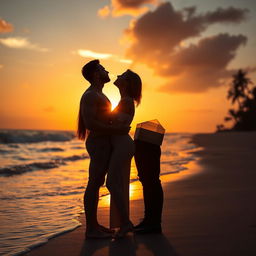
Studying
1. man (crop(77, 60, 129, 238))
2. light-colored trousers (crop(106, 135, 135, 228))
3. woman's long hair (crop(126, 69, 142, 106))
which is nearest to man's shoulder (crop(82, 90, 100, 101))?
man (crop(77, 60, 129, 238))

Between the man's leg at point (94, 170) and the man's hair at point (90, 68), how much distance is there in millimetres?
799

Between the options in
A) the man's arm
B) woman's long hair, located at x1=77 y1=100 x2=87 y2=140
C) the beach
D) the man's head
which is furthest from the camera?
woman's long hair, located at x1=77 y1=100 x2=87 y2=140

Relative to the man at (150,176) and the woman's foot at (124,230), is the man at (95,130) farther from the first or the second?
the man at (150,176)

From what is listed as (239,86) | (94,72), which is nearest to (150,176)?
(94,72)

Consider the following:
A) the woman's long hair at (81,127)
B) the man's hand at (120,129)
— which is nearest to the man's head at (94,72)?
the woman's long hair at (81,127)

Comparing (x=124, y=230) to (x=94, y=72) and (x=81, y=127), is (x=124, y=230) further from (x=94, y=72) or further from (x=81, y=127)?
(x=94, y=72)

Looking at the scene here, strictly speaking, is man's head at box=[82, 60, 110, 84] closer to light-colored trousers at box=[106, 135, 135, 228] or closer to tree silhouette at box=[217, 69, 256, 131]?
light-colored trousers at box=[106, 135, 135, 228]

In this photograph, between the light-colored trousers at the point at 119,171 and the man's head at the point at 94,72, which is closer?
the light-colored trousers at the point at 119,171

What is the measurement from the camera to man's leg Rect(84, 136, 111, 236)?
4.23 metres

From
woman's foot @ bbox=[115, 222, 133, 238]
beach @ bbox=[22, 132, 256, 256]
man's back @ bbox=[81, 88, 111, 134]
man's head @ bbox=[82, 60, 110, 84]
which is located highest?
man's head @ bbox=[82, 60, 110, 84]

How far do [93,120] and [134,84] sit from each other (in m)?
0.69

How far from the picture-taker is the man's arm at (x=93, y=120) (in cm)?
411

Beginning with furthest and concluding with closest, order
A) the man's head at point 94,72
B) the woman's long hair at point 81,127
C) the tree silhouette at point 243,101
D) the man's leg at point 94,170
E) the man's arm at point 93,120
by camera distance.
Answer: the tree silhouette at point 243,101 → the woman's long hair at point 81,127 → the man's head at point 94,72 → the man's leg at point 94,170 → the man's arm at point 93,120

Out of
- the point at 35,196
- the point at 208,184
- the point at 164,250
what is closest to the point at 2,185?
the point at 35,196
